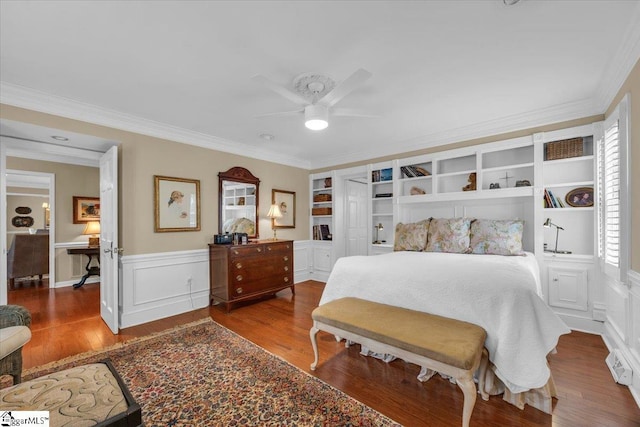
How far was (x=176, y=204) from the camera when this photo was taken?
3.77 meters

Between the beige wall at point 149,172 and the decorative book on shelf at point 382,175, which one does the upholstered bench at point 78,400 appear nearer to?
the beige wall at point 149,172

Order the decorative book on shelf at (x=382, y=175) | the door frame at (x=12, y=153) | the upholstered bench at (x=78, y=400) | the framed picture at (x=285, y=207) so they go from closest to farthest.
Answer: the upholstered bench at (x=78, y=400) < the door frame at (x=12, y=153) < the decorative book on shelf at (x=382, y=175) < the framed picture at (x=285, y=207)

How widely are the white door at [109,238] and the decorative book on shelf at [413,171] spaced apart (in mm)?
3901

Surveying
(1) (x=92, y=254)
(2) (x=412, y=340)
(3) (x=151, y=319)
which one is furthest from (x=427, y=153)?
(1) (x=92, y=254)

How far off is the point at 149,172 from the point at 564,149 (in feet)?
16.4

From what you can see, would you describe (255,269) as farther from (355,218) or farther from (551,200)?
(551,200)

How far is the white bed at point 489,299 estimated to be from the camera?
5.80 ft

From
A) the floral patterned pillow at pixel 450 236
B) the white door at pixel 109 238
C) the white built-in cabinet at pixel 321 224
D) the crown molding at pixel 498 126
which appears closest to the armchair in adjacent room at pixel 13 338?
the white door at pixel 109 238

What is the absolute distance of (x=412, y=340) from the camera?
1.73 meters

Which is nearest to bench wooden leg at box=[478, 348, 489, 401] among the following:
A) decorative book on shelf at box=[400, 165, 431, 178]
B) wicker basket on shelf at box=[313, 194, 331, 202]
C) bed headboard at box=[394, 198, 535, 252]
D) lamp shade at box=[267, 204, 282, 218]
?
bed headboard at box=[394, 198, 535, 252]

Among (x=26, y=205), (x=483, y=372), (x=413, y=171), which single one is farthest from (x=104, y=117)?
(x=26, y=205)

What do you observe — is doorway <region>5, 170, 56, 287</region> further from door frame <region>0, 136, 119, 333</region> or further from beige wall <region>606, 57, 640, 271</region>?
beige wall <region>606, 57, 640, 271</region>

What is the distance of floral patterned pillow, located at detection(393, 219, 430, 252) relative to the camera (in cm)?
381

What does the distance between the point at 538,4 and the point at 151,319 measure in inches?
183
